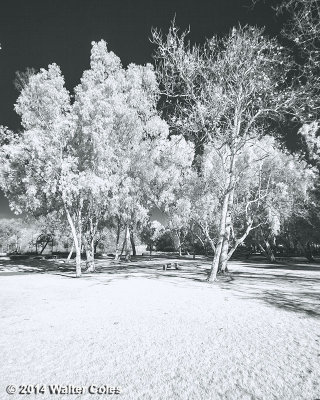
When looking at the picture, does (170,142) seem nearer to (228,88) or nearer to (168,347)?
(228,88)

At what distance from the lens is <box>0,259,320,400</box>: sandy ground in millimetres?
3645

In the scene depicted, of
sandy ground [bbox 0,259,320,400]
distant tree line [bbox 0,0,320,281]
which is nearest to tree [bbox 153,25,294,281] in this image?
distant tree line [bbox 0,0,320,281]

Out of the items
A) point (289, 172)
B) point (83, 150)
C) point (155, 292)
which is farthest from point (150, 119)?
point (155, 292)

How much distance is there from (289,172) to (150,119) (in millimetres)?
11983

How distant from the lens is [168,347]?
16.5ft

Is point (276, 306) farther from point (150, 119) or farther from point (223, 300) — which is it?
point (150, 119)

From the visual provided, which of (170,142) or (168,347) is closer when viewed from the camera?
(168,347)

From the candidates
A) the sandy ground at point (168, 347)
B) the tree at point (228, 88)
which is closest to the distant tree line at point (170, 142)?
the tree at point (228, 88)

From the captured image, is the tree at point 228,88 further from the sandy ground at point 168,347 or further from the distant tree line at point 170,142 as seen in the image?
the sandy ground at point 168,347

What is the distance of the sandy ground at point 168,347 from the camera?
364cm

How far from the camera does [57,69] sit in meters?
18.5

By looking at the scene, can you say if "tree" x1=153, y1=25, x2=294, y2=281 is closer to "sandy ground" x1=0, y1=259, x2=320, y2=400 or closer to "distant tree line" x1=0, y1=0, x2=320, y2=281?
"distant tree line" x1=0, y1=0, x2=320, y2=281

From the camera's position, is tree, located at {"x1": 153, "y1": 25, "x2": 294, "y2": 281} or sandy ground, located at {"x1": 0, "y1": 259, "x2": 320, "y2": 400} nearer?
sandy ground, located at {"x1": 0, "y1": 259, "x2": 320, "y2": 400}

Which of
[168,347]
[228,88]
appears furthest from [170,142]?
[168,347]
